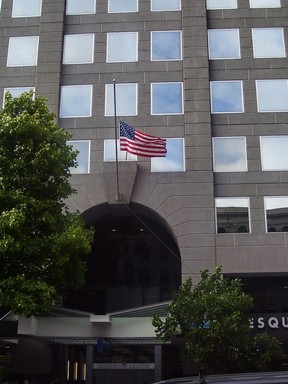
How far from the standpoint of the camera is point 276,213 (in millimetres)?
27031

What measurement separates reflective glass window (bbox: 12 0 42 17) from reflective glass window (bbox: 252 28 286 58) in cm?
1202

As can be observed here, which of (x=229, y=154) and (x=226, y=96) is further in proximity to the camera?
(x=226, y=96)

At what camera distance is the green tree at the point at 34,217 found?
1803 cm

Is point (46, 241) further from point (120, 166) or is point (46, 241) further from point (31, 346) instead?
point (31, 346)

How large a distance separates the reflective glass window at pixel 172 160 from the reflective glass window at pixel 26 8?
1096 cm

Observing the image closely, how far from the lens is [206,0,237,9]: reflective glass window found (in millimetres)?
30577

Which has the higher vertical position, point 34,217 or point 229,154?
point 229,154

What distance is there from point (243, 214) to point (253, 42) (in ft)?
31.3

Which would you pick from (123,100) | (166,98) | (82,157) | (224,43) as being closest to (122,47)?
(123,100)

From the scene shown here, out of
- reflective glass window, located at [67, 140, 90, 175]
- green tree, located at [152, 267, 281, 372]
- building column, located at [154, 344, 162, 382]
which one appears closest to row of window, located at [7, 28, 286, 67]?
reflective glass window, located at [67, 140, 90, 175]

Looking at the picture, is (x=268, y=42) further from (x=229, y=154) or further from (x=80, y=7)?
(x=80, y=7)

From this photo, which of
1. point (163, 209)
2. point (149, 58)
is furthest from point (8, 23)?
Result: point (163, 209)

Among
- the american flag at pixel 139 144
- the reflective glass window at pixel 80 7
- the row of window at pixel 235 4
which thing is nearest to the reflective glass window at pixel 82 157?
the american flag at pixel 139 144

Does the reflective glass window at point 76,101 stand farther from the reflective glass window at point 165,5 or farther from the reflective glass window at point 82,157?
the reflective glass window at point 165,5
